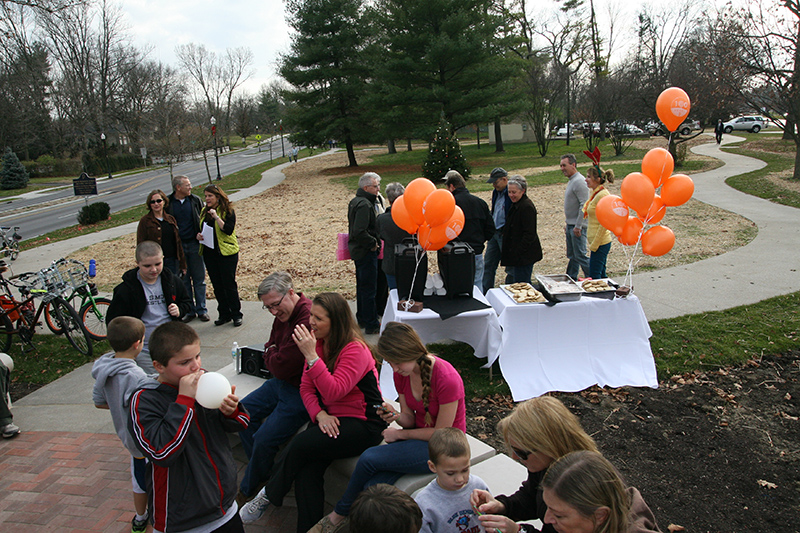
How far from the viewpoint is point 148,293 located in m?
4.21

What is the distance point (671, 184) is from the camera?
473cm

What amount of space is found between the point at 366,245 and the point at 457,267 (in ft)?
4.72

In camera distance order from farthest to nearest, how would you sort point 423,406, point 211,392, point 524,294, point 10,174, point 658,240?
point 10,174 → point 524,294 → point 658,240 → point 423,406 → point 211,392

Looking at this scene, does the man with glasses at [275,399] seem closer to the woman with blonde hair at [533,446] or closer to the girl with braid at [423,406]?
the girl with braid at [423,406]

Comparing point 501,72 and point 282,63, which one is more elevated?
point 282,63

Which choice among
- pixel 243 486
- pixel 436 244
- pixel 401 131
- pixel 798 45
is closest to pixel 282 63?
pixel 401 131

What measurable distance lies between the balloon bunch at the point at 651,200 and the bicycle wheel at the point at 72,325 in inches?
245

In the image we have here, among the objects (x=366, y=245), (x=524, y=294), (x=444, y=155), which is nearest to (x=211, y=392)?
(x=524, y=294)

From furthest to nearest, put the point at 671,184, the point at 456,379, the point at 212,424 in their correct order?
1. the point at 671,184
2. the point at 456,379
3. the point at 212,424

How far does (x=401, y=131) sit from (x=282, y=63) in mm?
8846

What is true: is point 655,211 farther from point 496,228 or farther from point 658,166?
point 496,228

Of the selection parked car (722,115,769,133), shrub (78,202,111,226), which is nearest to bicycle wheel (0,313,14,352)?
shrub (78,202,111,226)

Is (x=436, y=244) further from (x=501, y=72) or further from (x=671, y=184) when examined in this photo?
(x=501, y=72)

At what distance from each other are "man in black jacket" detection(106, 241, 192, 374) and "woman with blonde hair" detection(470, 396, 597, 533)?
2.99m
